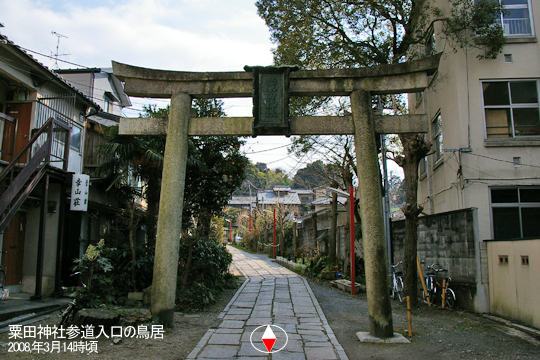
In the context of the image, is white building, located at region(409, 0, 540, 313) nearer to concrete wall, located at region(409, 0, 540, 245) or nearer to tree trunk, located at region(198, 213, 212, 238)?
concrete wall, located at region(409, 0, 540, 245)

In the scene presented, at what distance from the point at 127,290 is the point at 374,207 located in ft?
22.6

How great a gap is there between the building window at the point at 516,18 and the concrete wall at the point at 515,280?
248 inches

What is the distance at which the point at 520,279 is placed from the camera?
8.34 m

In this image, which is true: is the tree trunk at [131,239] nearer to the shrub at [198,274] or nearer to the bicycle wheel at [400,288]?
the shrub at [198,274]

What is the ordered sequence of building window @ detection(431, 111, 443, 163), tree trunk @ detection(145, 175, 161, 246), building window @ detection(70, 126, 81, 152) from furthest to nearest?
building window @ detection(70, 126, 81, 152) → building window @ detection(431, 111, 443, 163) → tree trunk @ detection(145, 175, 161, 246)

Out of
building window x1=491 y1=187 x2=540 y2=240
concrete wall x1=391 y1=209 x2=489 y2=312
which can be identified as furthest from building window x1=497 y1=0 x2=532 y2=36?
concrete wall x1=391 y1=209 x2=489 y2=312

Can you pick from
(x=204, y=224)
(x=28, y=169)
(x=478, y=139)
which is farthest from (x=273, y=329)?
(x=478, y=139)

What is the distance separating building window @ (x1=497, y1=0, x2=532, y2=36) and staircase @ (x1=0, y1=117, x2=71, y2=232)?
12837mm

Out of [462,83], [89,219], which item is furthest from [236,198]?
[462,83]

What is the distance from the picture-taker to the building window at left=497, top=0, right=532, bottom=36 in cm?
1139

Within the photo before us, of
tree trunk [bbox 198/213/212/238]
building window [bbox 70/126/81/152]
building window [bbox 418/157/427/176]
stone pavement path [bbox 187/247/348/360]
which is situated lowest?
stone pavement path [bbox 187/247/348/360]

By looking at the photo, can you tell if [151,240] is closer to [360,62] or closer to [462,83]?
[360,62]

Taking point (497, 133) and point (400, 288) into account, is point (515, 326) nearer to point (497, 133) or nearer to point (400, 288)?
point (400, 288)

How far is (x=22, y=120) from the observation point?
11148 mm
